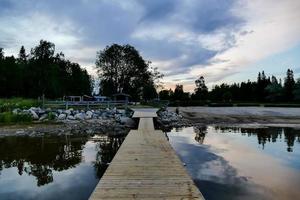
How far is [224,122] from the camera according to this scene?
34.3 m

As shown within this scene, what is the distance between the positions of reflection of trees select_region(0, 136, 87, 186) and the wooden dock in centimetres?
273

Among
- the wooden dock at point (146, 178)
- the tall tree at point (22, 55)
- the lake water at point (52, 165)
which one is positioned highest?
the tall tree at point (22, 55)

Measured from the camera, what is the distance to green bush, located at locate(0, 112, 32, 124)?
2561 centimetres

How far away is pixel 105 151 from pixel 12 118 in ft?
Answer: 40.2

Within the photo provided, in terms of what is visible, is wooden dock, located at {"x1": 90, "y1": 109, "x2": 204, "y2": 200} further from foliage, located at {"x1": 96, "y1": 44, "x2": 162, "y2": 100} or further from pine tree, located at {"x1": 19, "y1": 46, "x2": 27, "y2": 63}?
pine tree, located at {"x1": 19, "y1": 46, "x2": 27, "y2": 63}

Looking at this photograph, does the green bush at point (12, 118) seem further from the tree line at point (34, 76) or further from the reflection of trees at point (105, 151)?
the tree line at point (34, 76)

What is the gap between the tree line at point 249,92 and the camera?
95062 mm

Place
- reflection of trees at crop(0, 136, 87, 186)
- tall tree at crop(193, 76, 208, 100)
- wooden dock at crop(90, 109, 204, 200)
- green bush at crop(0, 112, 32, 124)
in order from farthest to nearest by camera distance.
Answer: tall tree at crop(193, 76, 208, 100) < green bush at crop(0, 112, 32, 124) < reflection of trees at crop(0, 136, 87, 186) < wooden dock at crop(90, 109, 204, 200)

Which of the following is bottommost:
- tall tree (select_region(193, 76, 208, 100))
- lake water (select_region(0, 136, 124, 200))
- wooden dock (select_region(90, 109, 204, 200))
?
lake water (select_region(0, 136, 124, 200))

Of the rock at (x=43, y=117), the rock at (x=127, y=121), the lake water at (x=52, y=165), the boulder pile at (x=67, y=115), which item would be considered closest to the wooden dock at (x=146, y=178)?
the lake water at (x=52, y=165)

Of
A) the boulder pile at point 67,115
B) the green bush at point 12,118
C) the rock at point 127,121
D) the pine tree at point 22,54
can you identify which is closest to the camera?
the green bush at point 12,118

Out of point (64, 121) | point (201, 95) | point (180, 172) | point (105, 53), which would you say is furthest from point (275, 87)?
point (180, 172)

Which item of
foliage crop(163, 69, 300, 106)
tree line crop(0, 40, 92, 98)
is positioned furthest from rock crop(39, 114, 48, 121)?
foliage crop(163, 69, 300, 106)

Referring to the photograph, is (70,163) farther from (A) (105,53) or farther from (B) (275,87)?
(B) (275,87)
